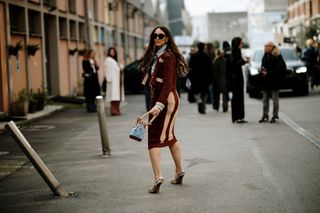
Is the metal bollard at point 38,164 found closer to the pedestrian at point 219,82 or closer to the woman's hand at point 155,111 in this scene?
the woman's hand at point 155,111

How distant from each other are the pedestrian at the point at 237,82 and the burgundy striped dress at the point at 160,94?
7.94m

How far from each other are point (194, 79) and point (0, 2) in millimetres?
5489

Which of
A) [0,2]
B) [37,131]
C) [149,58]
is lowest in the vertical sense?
[37,131]

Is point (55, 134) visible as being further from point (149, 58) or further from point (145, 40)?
point (145, 40)

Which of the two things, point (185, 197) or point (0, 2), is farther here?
point (0, 2)

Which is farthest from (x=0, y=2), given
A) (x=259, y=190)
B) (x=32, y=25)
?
(x=259, y=190)

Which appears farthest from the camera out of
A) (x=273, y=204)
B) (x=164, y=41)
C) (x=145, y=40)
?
(x=145, y=40)

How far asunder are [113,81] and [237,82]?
15.8 ft

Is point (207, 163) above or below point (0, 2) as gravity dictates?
below

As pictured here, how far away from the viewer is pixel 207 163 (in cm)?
1002

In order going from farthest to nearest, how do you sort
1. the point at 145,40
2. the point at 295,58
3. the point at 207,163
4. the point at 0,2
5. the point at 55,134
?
the point at 145,40, the point at 295,58, the point at 0,2, the point at 55,134, the point at 207,163

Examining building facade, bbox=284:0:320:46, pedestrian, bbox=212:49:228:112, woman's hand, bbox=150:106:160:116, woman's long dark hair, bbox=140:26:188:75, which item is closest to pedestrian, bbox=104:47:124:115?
pedestrian, bbox=212:49:228:112

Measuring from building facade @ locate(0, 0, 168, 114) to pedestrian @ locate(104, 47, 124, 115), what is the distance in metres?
2.48

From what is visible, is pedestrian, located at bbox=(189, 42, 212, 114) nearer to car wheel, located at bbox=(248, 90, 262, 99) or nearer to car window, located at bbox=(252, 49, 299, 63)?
car wheel, located at bbox=(248, 90, 262, 99)
